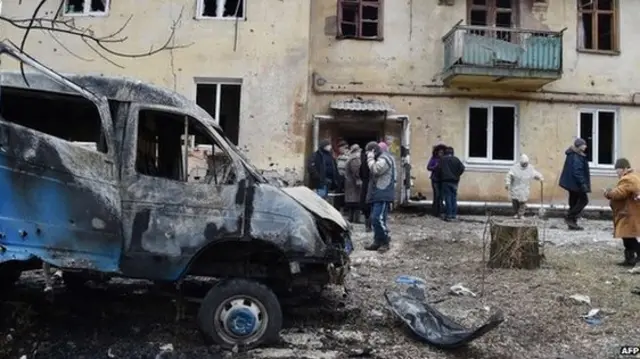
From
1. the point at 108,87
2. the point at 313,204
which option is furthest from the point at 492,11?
the point at 108,87

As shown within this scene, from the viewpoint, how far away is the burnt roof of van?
204 inches

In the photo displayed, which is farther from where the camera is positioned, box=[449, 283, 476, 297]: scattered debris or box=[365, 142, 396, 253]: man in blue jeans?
box=[365, 142, 396, 253]: man in blue jeans

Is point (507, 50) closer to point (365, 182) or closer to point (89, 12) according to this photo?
point (365, 182)

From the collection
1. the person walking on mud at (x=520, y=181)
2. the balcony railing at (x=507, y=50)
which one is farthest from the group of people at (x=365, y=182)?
the balcony railing at (x=507, y=50)

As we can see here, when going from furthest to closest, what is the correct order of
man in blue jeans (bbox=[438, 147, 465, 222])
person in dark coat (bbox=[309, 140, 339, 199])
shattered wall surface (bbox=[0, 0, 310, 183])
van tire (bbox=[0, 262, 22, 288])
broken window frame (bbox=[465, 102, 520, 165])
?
broken window frame (bbox=[465, 102, 520, 165]) → shattered wall surface (bbox=[0, 0, 310, 183]) → man in blue jeans (bbox=[438, 147, 465, 222]) → person in dark coat (bbox=[309, 140, 339, 199]) → van tire (bbox=[0, 262, 22, 288])

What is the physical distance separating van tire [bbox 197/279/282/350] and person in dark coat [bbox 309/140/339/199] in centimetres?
728

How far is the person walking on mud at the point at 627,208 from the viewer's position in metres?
8.27

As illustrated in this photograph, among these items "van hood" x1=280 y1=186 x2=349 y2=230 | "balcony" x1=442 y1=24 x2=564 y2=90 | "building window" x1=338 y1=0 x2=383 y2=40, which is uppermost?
"building window" x1=338 y1=0 x2=383 y2=40

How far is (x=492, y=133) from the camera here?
53.0ft

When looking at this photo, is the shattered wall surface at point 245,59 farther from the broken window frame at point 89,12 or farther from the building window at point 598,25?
the building window at point 598,25

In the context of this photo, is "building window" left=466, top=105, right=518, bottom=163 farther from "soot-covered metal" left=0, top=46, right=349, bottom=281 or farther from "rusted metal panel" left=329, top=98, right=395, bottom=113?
"soot-covered metal" left=0, top=46, right=349, bottom=281

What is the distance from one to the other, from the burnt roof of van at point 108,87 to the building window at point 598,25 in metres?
14.5

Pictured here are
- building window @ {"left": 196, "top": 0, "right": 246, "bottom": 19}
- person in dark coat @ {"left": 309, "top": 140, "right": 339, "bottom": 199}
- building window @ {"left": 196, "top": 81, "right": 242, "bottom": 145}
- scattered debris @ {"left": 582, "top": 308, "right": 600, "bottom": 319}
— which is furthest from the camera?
building window @ {"left": 196, "top": 81, "right": 242, "bottom": 145}

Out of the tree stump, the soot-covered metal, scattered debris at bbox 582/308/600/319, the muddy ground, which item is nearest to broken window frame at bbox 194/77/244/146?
the muddy ground
